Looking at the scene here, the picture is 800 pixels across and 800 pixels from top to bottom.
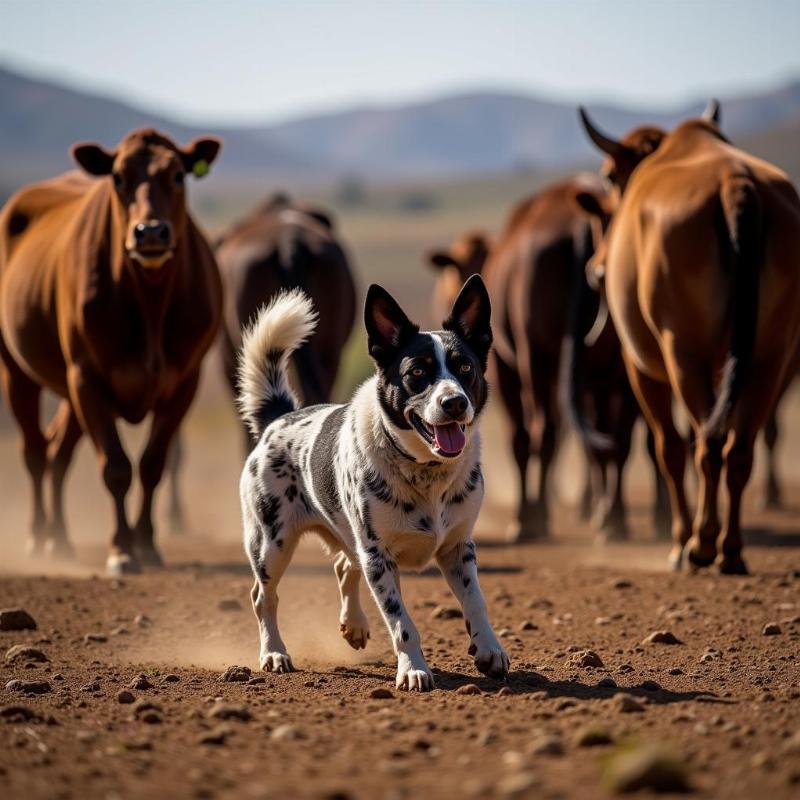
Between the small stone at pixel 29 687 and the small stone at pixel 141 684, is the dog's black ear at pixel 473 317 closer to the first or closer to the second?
the small stone at pixel 141 684

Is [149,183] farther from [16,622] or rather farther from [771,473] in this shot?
[771,473]

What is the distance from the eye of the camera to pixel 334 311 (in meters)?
14.5

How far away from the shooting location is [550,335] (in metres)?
14.2

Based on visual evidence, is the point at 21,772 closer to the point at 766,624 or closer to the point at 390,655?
the point at 390,655

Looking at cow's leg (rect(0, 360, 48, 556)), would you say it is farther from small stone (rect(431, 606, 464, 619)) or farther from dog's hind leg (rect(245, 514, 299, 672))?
dog's hind leg (rect(245, 514, 299, 672))

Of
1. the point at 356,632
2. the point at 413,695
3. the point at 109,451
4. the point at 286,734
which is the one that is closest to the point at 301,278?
the point at 109,451

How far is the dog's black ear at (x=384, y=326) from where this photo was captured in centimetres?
698

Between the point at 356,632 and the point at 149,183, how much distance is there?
495cm

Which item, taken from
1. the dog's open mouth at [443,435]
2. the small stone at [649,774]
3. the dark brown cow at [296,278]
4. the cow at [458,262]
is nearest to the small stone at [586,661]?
the dog's open mouth at [443,435]

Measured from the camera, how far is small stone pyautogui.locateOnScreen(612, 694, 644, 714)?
6.11 m

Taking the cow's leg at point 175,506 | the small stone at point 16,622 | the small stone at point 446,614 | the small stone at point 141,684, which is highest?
the small stone at point 141,684

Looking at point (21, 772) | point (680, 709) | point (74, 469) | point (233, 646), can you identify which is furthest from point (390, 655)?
point (74, 469)

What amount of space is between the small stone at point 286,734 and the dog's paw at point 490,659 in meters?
1.27

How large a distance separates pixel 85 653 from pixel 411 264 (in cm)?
8309
